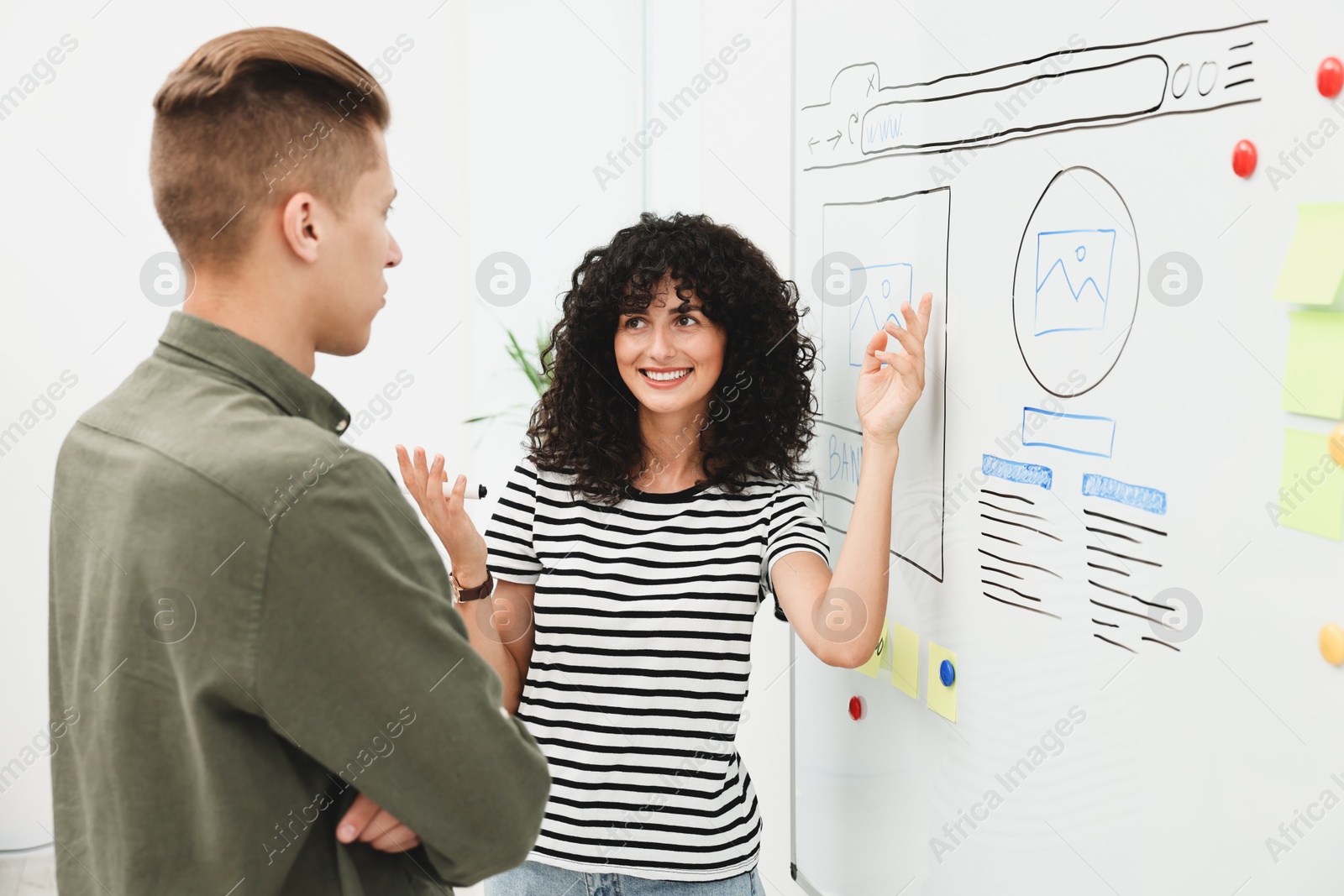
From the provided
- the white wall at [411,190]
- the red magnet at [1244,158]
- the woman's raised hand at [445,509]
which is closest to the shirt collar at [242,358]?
the woman's raised hand at [445,509]

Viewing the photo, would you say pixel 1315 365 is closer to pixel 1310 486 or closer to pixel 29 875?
pixel 1310 486

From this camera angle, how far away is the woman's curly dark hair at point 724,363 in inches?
60.3

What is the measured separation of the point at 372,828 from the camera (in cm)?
85

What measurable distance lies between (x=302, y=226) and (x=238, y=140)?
0.31 ft

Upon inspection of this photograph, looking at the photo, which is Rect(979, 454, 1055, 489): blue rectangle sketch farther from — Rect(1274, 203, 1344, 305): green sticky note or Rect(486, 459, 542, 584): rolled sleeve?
Rect(486, 459, 542, 584): rolled sleeve

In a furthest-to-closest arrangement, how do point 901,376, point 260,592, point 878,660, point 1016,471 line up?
point 878,660, point 901,376, point 1016,471, point 260,592

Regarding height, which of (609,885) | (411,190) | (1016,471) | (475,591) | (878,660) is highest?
(411,190)

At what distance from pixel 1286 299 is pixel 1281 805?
0.44 metres

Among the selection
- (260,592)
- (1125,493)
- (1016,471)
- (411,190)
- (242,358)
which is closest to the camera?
(260,592)

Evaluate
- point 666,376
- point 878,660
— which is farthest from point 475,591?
point 878,660

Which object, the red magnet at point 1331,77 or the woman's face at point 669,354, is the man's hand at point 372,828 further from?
the red magnet at point 1331,77

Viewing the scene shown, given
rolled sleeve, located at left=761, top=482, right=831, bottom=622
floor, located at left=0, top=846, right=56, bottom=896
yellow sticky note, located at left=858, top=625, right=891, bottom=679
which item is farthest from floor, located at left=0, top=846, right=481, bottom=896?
rolled sleeve, located at left=761, top=482, right=831, bottom=622

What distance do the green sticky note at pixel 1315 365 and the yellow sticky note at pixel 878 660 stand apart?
0.80 metres

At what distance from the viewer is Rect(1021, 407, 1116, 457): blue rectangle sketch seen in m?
1.05
